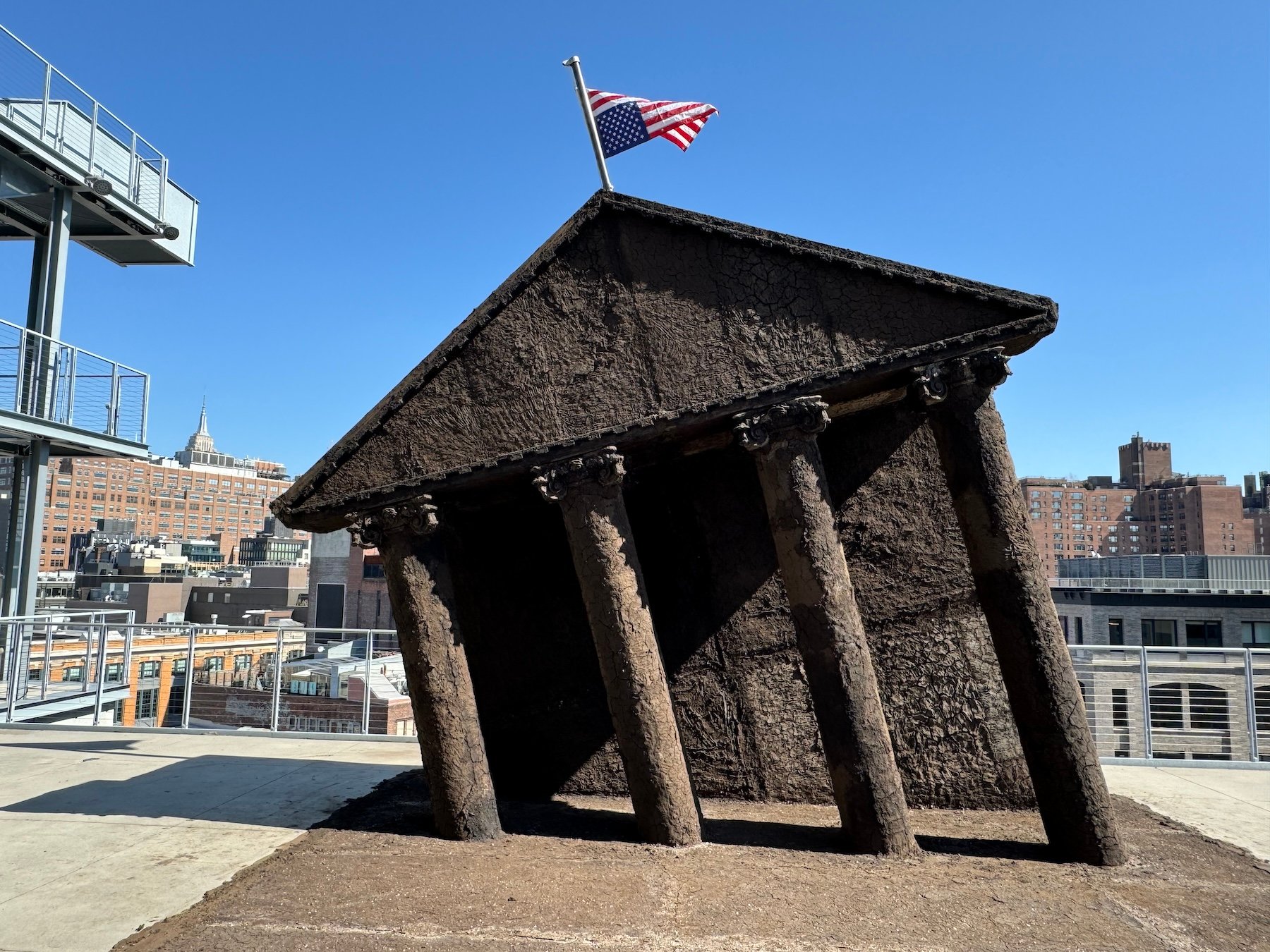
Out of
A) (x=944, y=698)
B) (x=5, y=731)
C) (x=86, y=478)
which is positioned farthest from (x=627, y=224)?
(x=86, y=478)

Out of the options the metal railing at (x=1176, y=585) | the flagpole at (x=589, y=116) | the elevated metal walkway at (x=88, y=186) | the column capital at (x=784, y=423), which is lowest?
the metal railing at (x=1176, y=585)

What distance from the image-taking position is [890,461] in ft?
22.6

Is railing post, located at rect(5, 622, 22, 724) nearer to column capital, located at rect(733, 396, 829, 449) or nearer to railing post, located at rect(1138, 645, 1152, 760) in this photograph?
column capital, located at rect(733, 396, 829, 449)

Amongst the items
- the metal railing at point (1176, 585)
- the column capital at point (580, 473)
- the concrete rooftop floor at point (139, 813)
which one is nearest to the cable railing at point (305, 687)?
the concrete rooftop floor at point (139, 813)

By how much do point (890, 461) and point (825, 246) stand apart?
1992 millimetres

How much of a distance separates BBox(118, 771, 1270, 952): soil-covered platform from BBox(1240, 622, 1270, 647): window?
35.9 meters

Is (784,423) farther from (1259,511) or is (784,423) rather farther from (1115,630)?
(1259,511)

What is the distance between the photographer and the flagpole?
6930 mm

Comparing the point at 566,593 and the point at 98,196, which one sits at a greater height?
the point at 98,196

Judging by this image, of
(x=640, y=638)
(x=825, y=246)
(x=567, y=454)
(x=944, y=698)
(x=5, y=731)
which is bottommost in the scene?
(x=5, y=731)

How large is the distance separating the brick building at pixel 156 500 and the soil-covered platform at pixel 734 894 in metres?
153

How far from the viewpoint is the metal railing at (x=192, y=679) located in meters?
11.9

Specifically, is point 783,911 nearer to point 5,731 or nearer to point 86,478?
point 5,731

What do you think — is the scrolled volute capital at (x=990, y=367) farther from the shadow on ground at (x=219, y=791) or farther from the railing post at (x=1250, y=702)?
the shadow on ground at (x=219, y=791)
